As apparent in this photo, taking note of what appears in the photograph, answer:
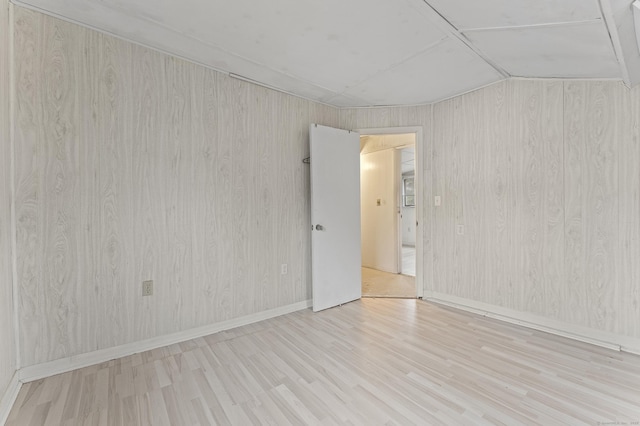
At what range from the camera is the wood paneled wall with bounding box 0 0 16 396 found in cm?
158

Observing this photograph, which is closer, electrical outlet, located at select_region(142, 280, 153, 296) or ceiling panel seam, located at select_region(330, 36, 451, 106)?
ceiling panel seam, located at select_region(330, 36, 451, 106)

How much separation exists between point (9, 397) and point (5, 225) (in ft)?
3.22

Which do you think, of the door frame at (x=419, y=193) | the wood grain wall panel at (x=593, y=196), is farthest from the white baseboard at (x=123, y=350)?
the wood grain wall panel at (x=593, y=196)

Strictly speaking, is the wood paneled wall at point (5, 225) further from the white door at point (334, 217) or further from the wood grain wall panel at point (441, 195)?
the wood grain wall panel at point (441, 195)

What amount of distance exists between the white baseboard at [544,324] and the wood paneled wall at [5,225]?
11.7 feet

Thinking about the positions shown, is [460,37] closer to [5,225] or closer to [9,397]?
[5,225]

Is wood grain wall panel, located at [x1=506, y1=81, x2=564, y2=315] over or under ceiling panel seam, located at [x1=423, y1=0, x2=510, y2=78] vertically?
under

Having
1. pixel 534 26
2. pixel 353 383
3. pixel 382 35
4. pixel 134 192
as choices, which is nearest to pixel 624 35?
pixel 534 26

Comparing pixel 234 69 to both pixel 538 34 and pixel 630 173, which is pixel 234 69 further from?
pixel 630 173

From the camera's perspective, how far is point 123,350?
213 centimetres

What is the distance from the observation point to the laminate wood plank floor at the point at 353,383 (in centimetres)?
→ 151

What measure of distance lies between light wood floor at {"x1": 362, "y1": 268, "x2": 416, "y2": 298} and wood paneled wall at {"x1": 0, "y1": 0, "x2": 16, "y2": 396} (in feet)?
10.1

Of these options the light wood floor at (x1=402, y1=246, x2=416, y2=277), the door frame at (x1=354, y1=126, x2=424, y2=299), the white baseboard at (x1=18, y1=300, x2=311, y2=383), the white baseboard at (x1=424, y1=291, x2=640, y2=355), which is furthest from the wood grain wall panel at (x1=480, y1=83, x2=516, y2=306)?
the white baseboard at (x1=18, y1=300, x2=311, y2=383)

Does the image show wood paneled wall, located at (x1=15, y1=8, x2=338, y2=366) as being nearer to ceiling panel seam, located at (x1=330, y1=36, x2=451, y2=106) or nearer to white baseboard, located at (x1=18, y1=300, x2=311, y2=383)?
white baseboard, located at (x1=18, y1=300, x2=311, y2=383)
